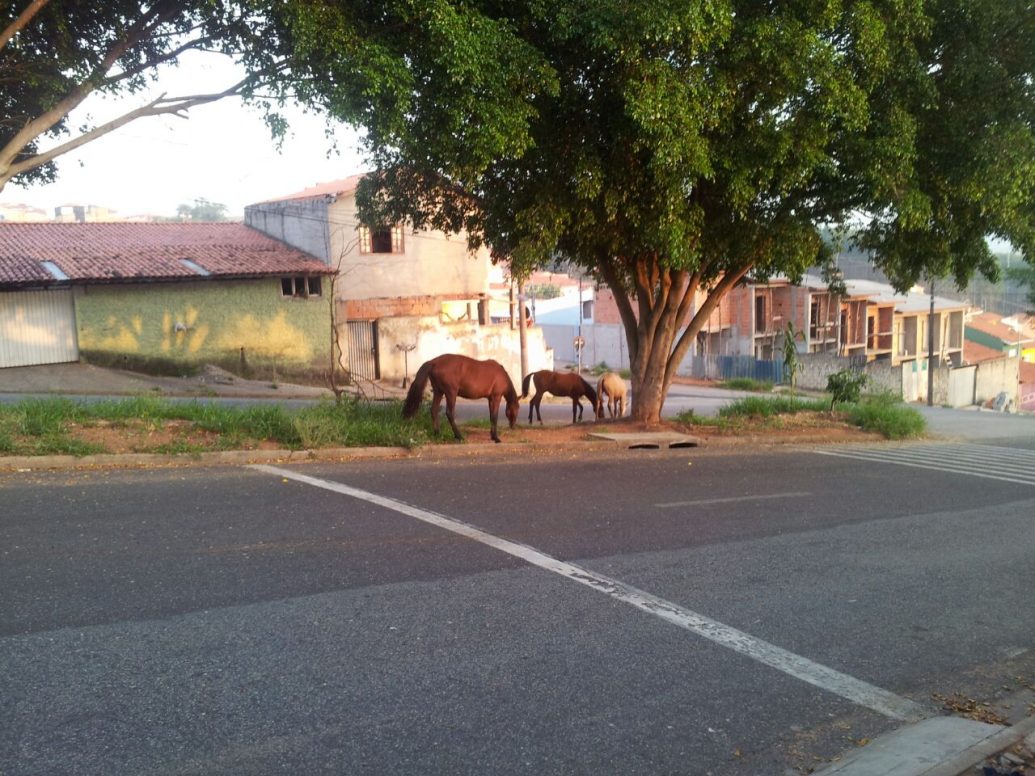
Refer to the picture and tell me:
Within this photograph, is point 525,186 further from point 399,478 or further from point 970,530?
point 970,530

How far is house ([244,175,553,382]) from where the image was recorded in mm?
29781

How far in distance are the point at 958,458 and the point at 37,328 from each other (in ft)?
75.8

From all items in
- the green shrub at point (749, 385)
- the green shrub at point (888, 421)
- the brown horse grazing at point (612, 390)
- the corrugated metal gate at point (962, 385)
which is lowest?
the corrugated metal gate at point (962, 385)

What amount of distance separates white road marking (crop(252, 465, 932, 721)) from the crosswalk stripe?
362 inches

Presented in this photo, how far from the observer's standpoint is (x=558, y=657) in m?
5.46

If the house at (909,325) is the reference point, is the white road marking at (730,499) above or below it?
below

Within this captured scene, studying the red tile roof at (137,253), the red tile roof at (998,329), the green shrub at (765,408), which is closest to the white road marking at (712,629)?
the green shrub at (765,408)

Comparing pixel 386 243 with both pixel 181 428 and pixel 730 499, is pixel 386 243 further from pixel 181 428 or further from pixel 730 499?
pixel 730 499

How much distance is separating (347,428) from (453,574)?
6.03 meters

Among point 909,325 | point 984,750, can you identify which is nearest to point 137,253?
point 984,750

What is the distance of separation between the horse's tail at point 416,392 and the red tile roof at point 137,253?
50.2 feet

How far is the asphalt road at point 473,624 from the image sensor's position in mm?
4371

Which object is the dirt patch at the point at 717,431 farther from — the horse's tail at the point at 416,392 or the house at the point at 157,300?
the house at the point at 157,300

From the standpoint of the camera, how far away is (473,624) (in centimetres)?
593
